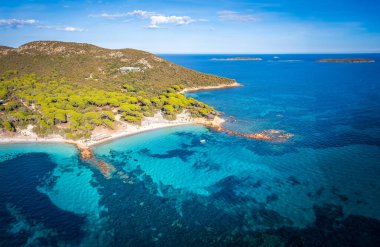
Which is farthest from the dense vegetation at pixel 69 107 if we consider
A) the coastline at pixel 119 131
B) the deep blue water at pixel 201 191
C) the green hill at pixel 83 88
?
the deep blue water at pixel 201 191

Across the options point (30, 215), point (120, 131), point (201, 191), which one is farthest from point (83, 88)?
point (201, 191)

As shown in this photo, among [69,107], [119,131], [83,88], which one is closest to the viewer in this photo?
[119,131]

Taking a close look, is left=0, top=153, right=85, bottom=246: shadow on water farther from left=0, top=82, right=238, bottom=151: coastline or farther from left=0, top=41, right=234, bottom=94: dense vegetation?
left=0, top=41, right=234, bottom=94: dense vegetation

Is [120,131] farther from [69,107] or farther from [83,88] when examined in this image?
[83,88]

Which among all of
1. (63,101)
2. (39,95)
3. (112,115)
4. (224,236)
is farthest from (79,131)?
(224,236)

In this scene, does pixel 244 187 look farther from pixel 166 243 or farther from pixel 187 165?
pixel 166 243

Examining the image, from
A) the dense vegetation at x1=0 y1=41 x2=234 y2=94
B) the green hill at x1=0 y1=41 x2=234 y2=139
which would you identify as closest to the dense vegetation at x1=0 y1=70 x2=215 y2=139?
the green hill at x1=0 y1=41 x2=234 y2=139

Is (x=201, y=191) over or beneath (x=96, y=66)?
beneath
